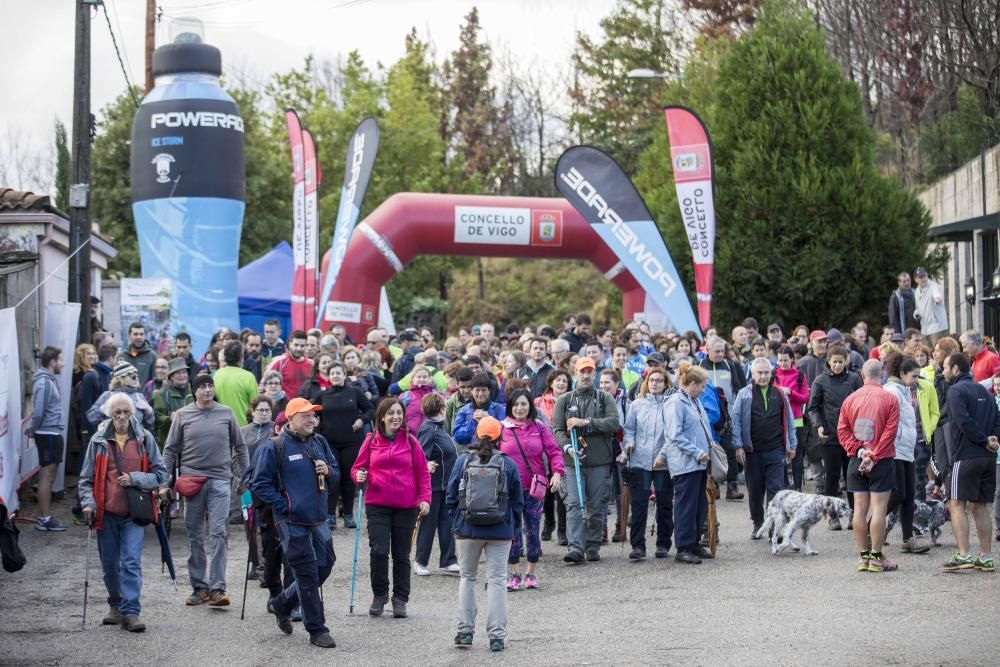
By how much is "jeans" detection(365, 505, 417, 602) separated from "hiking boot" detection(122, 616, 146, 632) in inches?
68.6

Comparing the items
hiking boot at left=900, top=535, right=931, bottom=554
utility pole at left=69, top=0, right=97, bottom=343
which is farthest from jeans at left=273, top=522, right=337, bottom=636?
utility pole at left=69, top=0, right=97, bottom=343

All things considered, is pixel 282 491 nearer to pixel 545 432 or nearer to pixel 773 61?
pixel 545 432

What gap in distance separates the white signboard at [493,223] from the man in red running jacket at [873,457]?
15.0m

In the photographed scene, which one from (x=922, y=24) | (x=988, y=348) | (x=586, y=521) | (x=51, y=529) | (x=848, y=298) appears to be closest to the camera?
(x=586, y=521)

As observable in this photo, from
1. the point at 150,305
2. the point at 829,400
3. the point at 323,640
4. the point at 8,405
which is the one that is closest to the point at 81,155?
the point at 150,305

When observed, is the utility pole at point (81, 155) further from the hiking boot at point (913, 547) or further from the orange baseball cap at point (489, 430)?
the hiking boot at point (913, 547)

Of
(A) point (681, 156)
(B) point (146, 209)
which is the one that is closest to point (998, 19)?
(A) point (681, 156)

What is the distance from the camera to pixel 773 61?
25.7 metres

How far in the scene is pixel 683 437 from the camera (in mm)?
12500

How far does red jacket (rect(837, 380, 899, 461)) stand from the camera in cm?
1173

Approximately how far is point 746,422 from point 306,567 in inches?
221

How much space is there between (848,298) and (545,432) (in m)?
15.0

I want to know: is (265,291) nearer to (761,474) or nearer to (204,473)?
(761,474)

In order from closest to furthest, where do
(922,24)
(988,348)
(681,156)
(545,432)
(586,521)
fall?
(545,432), (586,521), (988,348), (681,156), (922,24)
